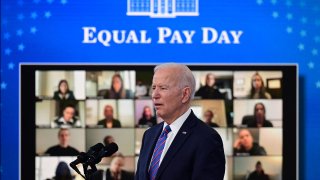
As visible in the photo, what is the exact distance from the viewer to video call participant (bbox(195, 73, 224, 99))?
455 centimetres

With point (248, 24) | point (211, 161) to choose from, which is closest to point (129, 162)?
point (248, 24)

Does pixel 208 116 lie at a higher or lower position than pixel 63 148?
higher

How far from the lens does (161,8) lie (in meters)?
4.80

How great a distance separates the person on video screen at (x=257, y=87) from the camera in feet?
14.9

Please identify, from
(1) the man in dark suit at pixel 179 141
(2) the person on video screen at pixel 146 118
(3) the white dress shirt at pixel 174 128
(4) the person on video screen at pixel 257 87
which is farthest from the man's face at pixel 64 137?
(3) the white dress shirt at pixel 174 128

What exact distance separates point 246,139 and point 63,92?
4.61ft

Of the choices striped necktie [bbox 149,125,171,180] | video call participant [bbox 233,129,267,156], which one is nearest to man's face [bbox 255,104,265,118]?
video call participant [bbox 233,129,267,156]

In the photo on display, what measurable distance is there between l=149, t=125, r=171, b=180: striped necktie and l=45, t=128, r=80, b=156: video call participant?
1.90 m

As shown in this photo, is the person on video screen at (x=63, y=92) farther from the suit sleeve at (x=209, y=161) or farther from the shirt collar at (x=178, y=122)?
the suit sleeve at (x=209, y=161)

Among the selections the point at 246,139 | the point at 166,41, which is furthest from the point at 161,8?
the point at 246,139

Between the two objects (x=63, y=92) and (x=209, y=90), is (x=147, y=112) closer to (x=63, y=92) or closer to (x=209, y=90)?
(x=209, y=90)

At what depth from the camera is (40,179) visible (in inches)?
181

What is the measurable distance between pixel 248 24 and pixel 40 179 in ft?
6.56

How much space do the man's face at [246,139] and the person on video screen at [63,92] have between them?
129cm
